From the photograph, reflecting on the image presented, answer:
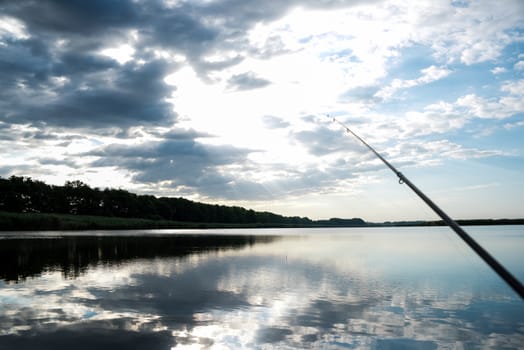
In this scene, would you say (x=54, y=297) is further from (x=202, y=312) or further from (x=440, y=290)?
(x=440, y=290)

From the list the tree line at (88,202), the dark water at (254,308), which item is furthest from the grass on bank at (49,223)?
the dark water at (254,308)

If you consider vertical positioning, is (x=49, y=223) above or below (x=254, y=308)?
above

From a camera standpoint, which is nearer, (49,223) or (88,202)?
(49,223)

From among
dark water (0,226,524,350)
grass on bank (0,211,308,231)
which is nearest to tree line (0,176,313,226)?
grass on bank (0,211,308,231)

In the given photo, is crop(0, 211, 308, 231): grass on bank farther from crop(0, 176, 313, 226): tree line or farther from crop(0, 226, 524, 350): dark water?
crop(0, 226, 524, 350): dark water

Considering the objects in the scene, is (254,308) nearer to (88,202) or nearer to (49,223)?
(49,223)

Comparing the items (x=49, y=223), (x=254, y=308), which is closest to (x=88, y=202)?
(x=49, y=223)

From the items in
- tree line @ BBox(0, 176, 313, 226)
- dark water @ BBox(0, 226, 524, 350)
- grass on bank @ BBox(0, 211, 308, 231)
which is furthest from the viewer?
tree line @ BBox(0, 176, 313, 226)

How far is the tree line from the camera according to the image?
120 m

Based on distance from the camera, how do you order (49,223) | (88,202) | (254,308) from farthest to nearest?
(88,202), (49,223), (254,308)

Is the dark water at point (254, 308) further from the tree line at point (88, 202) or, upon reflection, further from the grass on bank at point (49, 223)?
the tree line at point (88, 202)

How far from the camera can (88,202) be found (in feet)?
483

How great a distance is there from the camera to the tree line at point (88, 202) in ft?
395

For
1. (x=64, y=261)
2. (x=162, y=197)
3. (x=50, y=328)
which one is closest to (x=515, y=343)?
(x=50, y=328)
